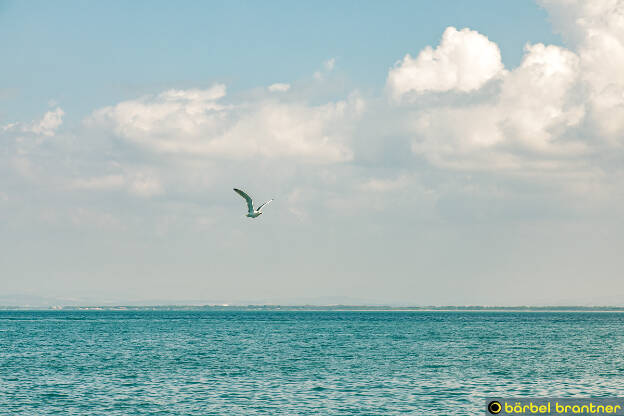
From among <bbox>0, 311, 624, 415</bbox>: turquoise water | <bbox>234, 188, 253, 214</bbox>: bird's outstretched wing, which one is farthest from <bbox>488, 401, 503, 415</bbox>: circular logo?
<bbox>234, 188, 253, 214</bbox>: bird's outstretched wing

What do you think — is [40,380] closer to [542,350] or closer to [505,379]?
[505,379]

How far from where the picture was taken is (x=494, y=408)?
47188 mm

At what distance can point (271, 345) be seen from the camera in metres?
107

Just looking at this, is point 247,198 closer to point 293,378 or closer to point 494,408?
point 293,378

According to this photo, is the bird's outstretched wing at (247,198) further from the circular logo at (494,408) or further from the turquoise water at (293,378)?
the circular logo at (494,408)

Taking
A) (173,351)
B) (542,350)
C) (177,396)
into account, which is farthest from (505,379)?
(173,351)

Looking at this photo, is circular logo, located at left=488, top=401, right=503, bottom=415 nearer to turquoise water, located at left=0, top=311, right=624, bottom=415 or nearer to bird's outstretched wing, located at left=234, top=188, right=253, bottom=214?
turquoise water, located at left=0, top=311, right=624, bottom=415

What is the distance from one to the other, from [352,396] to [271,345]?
53.6 meters

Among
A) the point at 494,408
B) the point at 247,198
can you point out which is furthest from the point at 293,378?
the point at 494,408

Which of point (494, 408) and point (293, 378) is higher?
point (293, 378)

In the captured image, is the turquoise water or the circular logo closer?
the circular logo

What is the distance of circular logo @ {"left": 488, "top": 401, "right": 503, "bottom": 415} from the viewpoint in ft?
153

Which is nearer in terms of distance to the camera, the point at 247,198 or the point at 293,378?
the point at 247,198

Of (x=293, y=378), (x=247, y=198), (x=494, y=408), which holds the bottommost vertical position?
(x=494, y=408)
